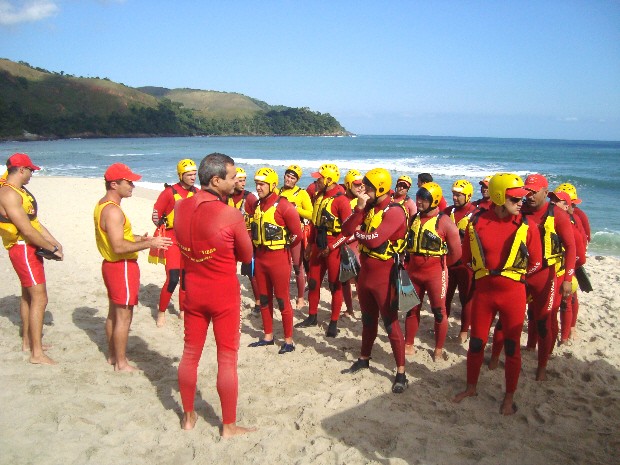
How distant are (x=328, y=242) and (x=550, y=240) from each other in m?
2.89

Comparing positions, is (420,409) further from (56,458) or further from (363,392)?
(56,458)

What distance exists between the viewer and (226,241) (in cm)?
367

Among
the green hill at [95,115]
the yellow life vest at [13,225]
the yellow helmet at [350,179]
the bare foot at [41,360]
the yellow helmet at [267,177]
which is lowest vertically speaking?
the bare foot at [41,360]

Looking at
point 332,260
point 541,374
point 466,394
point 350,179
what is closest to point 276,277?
point 332,260

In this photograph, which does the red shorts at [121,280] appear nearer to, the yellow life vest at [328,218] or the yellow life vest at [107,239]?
the yellow life vest at [107,239]

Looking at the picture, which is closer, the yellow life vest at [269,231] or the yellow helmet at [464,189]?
the yellow life vest at [269,231]

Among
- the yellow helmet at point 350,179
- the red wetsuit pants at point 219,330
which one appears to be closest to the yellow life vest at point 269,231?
the yellow helmet at point 350,179

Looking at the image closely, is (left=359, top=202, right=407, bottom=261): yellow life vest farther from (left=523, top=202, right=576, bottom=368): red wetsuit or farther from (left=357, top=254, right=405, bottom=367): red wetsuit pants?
(left=523, top=202, right=576, bottom=368): red wetsuit

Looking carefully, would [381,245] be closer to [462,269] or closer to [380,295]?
[380,295]

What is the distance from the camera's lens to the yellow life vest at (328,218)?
22.3 ft

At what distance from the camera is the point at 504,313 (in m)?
4.51

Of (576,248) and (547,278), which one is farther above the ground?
(576,248)

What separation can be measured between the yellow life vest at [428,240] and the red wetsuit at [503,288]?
883 mm

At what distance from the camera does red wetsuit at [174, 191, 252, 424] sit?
364 centimetres
